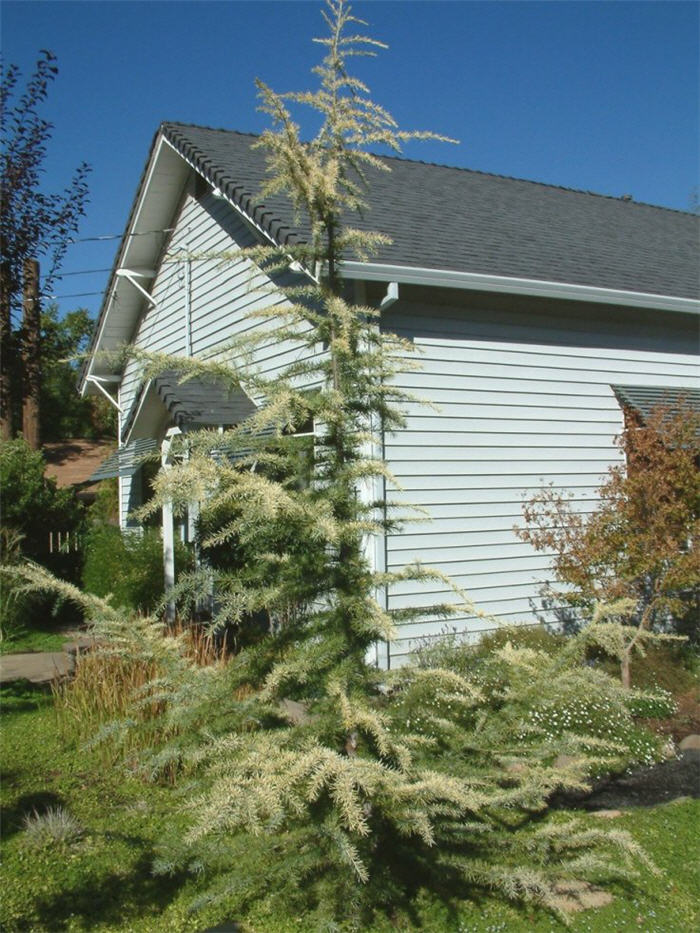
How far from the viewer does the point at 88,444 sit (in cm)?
3362

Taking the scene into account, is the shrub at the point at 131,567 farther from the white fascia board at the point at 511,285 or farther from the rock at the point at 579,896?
the rock at the point at 579,896

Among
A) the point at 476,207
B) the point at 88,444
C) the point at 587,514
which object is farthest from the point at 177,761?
the point at 88,444

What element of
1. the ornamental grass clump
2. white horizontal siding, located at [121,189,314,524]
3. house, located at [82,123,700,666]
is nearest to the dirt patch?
house, located at [82,123,700,666]

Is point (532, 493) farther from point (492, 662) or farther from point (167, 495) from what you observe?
point (167, 495)

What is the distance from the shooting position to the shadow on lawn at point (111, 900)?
3445mm

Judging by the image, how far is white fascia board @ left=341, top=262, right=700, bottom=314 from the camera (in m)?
7.46

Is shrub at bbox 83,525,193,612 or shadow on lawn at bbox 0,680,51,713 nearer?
shadow on lawn at bbox 0,680,51,713

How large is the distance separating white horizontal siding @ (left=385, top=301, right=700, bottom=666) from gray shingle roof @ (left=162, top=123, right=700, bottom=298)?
0.52 m

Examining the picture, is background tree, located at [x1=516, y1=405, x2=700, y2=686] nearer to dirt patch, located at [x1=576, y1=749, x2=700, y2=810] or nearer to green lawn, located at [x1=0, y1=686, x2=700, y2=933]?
dirt patch, located at [x1=576, y1=749, x2=700, y2=810]

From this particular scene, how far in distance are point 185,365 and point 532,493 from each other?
641 centimetres

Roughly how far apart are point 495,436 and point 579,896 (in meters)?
5.71

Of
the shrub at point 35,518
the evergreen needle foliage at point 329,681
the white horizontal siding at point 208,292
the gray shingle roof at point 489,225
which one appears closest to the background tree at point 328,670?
the evergreen needle foliage at point 329,681

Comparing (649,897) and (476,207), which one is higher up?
(476,207)

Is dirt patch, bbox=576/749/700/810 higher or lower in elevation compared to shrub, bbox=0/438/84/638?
lower
